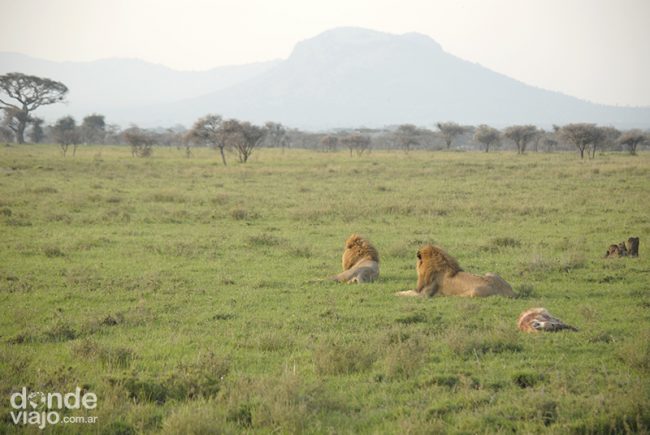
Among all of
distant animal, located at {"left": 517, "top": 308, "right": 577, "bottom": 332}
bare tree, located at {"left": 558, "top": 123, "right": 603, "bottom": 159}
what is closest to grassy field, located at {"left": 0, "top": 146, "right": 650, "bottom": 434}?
distant animal, located at {"left": 517, "top": 308, "right": 577, "bottom": 332}

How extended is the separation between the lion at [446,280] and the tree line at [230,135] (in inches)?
1741

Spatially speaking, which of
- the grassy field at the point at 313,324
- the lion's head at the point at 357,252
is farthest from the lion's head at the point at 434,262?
the lion's head at the point at 357,252

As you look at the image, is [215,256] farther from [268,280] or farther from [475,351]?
[475,351]

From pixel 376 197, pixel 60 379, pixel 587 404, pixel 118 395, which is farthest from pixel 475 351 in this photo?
pixel 376 197

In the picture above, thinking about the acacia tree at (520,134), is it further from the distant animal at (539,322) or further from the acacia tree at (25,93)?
the distant animal at (539,322)

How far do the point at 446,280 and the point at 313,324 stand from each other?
117 inches

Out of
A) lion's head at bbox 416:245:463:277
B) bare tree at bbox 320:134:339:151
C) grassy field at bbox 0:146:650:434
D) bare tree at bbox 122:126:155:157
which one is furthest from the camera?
bare tree at bbox 320:134:339:151

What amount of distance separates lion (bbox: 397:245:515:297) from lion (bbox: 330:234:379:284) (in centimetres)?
128

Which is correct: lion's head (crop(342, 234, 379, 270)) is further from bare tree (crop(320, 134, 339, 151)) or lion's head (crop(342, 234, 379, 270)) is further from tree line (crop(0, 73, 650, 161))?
bare tree (crop(320, 134, 339, 151))

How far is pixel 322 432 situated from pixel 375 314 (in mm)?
4214

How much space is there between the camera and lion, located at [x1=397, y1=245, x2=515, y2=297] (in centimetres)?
1049

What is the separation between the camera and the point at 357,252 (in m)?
12.6

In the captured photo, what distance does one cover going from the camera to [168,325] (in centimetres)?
909

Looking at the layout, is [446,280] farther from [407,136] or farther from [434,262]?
[407,136]
